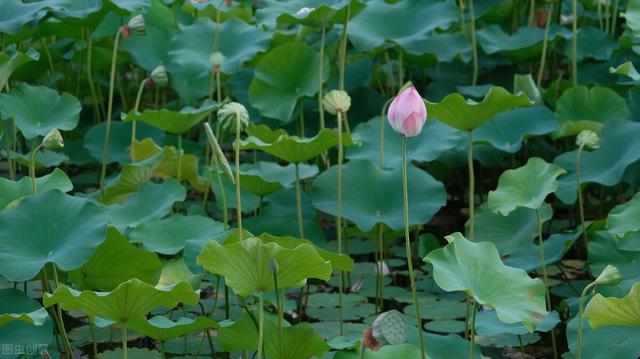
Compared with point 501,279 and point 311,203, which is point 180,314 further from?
point 501,279

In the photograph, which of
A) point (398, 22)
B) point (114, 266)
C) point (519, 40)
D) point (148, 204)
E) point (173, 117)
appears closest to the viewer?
point (114, 266)

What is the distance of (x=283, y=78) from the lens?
110 inches

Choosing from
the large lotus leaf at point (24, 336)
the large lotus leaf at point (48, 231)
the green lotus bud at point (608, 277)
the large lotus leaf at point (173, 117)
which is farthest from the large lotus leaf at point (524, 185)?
the large lotus leaf at point (24, 336)

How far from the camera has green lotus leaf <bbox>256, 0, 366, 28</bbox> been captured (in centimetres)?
234

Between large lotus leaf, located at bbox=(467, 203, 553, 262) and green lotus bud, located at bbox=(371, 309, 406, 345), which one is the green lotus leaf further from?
green lotus bud, located at bbox=(371, 309, 406, 345)

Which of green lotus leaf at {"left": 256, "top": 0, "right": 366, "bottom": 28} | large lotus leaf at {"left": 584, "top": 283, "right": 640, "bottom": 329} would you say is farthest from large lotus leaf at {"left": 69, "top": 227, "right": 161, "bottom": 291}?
large lotus leaf at {"left": 584, "top": 283, "right": 640, "bottom": 329}

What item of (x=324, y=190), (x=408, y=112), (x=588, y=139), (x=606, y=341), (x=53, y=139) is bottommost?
(x=606, y=341)

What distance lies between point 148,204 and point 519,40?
55.9 inches

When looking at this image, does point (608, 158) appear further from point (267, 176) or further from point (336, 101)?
point (267, 176)

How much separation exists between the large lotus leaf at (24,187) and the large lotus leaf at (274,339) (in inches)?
19.5

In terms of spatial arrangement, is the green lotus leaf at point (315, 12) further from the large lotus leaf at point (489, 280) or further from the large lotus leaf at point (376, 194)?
the large lotus leaf at point (489, 280)

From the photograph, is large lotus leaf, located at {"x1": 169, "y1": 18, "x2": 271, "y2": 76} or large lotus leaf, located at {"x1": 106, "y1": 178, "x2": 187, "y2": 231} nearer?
large lotus leaf, located at {"x1": 106, "y1": 178, "x2": 187, "y2": 231}

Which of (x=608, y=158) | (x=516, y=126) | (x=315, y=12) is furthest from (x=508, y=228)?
(x=315, y=12)

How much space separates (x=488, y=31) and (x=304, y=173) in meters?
1.05
